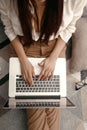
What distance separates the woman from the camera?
3.63 feet

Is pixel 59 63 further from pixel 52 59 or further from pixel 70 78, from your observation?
pixel 70 78

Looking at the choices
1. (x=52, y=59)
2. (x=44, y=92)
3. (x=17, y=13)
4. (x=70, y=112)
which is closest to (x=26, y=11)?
(x=17, y=13)

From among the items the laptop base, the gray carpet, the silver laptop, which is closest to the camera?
the laptop base

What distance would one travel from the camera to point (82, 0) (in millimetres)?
1126

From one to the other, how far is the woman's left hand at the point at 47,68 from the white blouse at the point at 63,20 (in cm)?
12

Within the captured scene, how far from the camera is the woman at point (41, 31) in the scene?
43.5 inches

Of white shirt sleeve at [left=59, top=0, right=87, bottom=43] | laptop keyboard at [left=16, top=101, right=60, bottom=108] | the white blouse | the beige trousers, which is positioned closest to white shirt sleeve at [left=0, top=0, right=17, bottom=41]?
the white blouse

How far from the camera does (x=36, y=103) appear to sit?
3.59ft

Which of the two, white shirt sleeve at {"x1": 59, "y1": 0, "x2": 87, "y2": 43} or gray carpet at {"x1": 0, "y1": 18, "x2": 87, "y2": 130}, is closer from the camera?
white shirt sleeve at {"x1": 59, "y1": 0, "x2": 87, "y2": 43}

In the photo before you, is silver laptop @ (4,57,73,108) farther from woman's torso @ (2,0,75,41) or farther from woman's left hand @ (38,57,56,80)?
woman's torso @ (2,0,75,41)

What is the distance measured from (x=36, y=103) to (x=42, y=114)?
0.63ft

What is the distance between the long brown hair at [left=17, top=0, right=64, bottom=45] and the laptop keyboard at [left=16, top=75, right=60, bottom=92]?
199 mm

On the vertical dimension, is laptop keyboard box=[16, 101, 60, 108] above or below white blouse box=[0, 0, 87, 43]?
below

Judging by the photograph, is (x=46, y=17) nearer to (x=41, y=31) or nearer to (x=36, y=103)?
(x=41, y=31)
